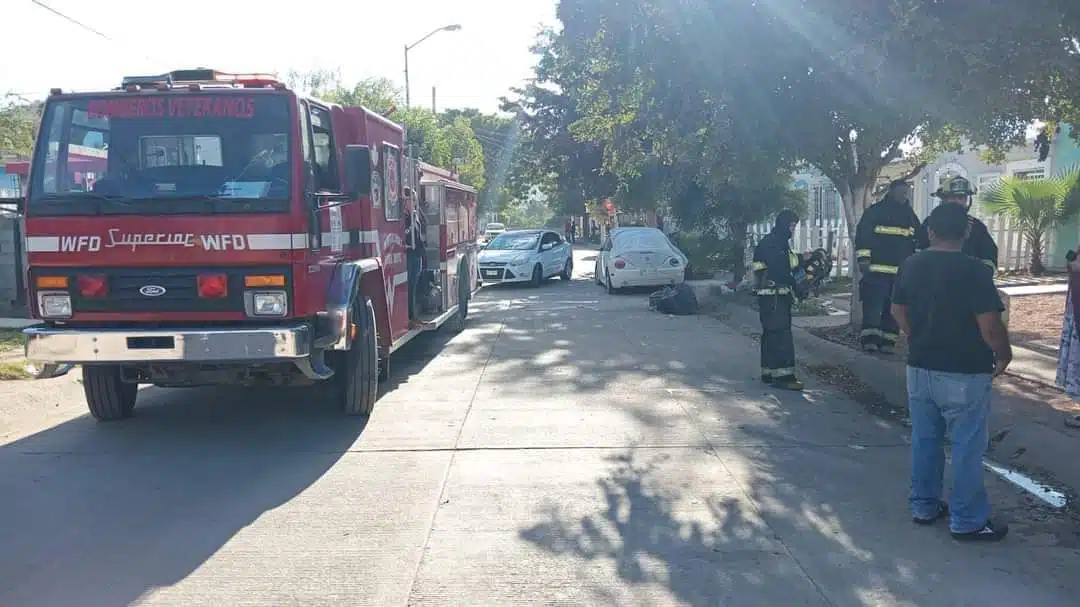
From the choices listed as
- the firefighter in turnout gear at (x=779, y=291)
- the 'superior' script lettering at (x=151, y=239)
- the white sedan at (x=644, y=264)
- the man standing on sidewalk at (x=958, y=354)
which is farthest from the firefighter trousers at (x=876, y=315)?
the white sedan at (x=644, y=264)

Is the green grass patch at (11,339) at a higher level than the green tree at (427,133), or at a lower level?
lower

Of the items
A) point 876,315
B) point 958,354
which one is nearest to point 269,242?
point 958,354

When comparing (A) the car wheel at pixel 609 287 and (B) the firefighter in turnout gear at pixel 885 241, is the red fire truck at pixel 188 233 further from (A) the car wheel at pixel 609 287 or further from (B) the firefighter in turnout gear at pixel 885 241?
(A) the car wheel at pixel 609 287

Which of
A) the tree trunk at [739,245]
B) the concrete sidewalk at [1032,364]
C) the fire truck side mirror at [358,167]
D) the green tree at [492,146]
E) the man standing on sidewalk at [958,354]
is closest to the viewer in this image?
the man standing on sidewalk at [958,354]

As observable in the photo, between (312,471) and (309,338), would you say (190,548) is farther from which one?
(309,338)

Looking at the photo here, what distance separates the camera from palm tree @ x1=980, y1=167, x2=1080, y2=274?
57.1ft

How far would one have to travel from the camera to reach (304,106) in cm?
717

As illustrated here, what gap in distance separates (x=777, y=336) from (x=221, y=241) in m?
5.28

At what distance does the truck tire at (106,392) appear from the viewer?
25.6 feet

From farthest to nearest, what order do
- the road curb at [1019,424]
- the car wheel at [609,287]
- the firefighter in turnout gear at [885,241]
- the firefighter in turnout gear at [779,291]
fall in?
the car wheel at [609,287] < the firefighter in turnout gear at [885,241] < the firefighter in turnout gear at [779,291] < the road curb at [1019,424]

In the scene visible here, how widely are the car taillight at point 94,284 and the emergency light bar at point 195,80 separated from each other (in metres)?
1.47

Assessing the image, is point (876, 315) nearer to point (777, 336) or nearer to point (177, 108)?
point (777, 336)

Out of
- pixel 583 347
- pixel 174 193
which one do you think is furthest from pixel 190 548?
pixel 583 347

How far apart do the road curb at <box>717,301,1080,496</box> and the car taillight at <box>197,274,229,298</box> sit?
5.74 metres
